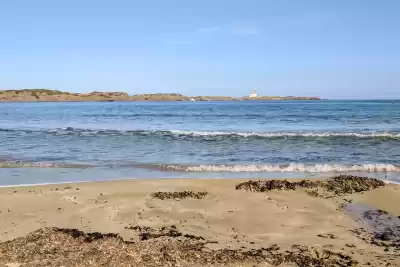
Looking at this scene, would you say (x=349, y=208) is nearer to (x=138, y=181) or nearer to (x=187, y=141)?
(x=138, y=181)

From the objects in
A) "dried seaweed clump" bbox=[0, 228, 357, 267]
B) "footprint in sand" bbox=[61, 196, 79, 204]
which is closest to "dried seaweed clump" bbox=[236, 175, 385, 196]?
"footprint in sand" bbox=[61, 196, 79, 204]

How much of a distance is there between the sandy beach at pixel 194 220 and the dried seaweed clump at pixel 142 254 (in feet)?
0.08

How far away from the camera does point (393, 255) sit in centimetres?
530

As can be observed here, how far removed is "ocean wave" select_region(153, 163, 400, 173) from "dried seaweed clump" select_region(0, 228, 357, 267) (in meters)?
6.73

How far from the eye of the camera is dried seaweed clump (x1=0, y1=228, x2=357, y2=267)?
5.03 meters

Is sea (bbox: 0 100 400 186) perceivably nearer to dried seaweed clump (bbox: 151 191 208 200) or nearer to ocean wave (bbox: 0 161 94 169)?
ocean wave (bbox: 0 161 94 169)

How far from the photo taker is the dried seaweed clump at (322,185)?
918cm

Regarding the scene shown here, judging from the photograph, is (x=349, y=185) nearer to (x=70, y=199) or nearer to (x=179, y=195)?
(x=179, y=195)

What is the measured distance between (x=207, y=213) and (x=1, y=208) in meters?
3.84

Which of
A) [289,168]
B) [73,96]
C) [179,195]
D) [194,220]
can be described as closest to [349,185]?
[289,168]

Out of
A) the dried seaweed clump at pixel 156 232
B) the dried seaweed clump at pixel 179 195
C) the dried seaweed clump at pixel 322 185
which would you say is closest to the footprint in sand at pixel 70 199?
the dried seaweed clump at pixel 179 195

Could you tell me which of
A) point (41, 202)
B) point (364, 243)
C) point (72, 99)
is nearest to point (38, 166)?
point (41, 202)

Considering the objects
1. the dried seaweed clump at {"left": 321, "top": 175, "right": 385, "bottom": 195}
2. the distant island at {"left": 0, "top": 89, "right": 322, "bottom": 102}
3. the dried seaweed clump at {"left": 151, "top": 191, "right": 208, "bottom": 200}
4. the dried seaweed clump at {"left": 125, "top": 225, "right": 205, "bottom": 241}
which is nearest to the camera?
the dried seaweed clump at {"left": 125, "top": 225, "right": 205, "bottom": 241}

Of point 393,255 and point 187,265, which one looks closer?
point 187,265
